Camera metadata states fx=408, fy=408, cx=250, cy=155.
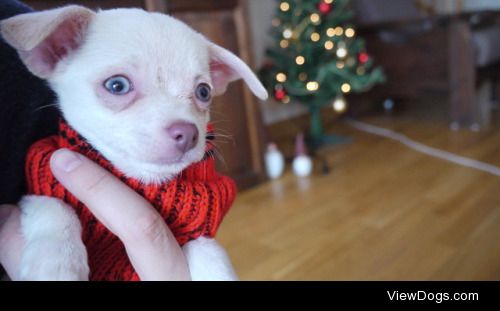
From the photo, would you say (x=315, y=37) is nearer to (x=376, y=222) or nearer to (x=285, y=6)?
(x=285, y=6)

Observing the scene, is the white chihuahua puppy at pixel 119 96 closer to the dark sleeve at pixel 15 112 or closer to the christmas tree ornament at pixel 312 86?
the dark sleeve at pixel 15 112

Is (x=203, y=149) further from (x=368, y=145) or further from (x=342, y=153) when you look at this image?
(x=368, y=145)

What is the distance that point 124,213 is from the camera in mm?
599

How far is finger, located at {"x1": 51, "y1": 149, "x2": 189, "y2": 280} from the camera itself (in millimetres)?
597

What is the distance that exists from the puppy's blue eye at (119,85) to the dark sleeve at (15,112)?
130mm

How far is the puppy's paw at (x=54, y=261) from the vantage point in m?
0.52

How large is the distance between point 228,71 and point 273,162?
1.66 meters

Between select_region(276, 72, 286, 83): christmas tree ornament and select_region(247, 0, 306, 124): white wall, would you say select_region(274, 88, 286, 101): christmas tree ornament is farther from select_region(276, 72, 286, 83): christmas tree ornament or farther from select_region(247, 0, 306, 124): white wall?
select_region(247, 0, 306, 124): white wall

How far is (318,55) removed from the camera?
293 centimetres

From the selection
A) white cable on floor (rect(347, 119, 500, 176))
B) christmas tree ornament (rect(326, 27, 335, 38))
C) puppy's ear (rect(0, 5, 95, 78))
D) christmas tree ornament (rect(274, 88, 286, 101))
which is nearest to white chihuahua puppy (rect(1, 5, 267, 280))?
puppy's ear (rect(0, 5, 95, 78))

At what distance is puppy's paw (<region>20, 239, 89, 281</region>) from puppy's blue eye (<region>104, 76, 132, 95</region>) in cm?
23

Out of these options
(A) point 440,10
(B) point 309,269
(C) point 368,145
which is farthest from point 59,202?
(A) point 440,10

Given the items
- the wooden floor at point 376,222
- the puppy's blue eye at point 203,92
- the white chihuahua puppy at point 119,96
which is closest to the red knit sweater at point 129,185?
the white chihuahua puppy at point 119,96
